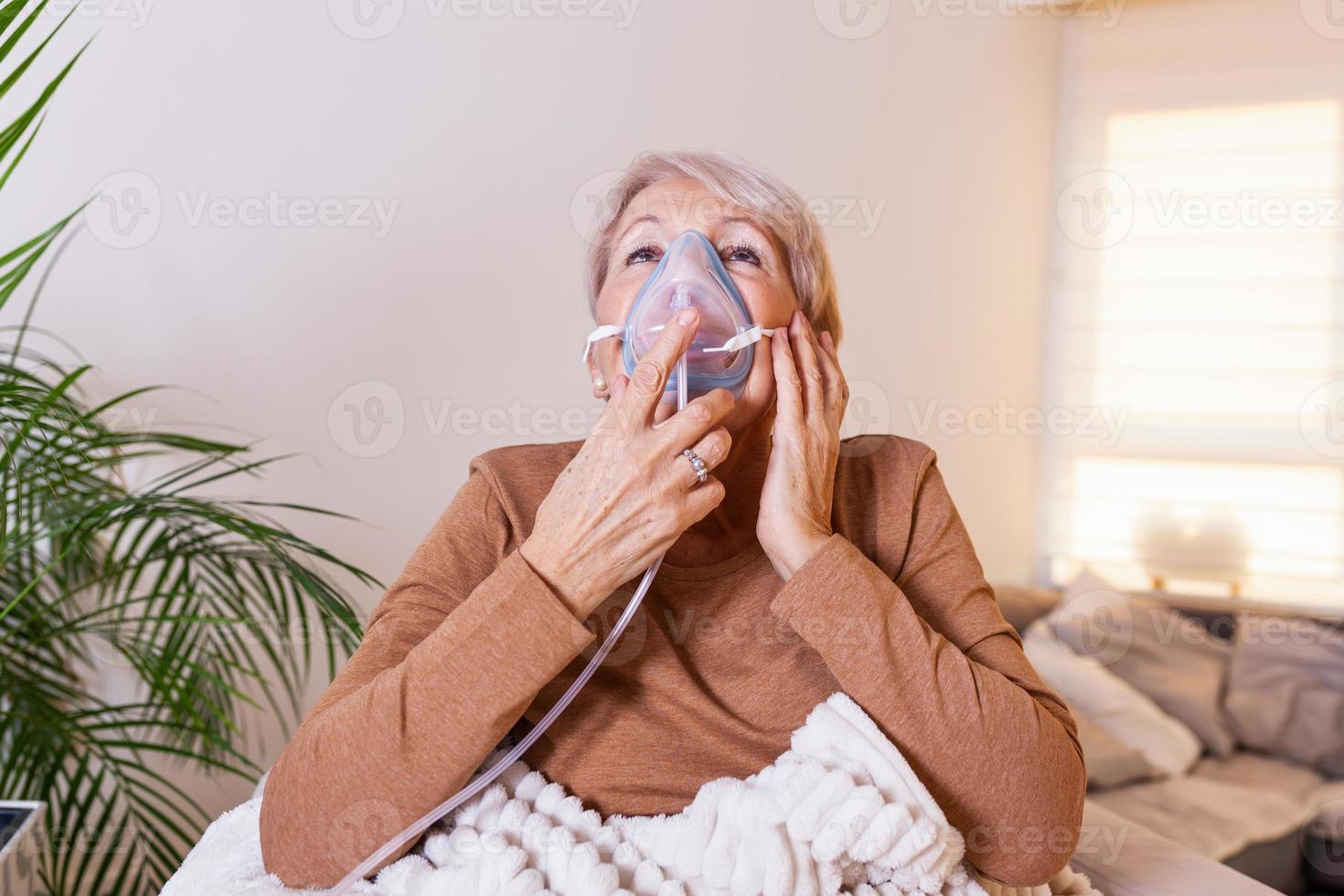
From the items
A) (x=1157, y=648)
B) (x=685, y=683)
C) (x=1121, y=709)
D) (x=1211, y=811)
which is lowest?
(x=1211, y=811)

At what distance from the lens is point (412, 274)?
8.04 feet

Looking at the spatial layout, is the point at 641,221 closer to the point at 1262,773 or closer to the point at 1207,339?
the point at 1262,773

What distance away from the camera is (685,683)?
4.19ft

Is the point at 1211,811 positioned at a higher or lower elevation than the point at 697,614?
lower

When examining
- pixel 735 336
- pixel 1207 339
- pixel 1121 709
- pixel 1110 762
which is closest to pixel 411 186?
pixel 735 336

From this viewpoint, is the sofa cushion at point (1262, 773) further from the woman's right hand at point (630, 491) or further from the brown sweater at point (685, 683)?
the woman's right hand at point (630, 491)

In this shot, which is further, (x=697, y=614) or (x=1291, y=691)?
(x=1291, y=691)

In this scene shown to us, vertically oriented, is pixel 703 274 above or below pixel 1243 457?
above

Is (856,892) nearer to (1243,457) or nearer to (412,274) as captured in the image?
(412,274)

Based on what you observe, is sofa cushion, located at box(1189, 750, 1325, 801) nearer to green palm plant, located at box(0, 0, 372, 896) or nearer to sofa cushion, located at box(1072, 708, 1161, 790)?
sofa cushion, located at box(1072, 708, 1161, 790)

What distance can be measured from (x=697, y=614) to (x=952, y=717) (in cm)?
34

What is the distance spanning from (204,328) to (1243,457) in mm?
3112

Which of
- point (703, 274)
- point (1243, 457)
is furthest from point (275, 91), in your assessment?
point (1243, 457)

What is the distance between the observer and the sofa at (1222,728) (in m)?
2.65
